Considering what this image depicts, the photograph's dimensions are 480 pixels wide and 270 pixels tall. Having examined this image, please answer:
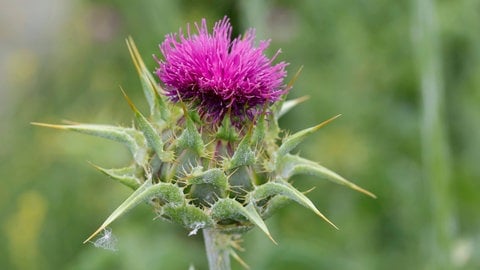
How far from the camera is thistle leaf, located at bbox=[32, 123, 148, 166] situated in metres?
2.53

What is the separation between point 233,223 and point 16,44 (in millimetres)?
6478

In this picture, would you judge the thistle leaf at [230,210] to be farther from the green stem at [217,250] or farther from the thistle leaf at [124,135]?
the thistle leaf at [124,135]

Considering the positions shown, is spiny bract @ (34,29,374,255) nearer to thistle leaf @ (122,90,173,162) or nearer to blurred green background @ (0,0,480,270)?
thistle leaf @ (122,90,173,162)

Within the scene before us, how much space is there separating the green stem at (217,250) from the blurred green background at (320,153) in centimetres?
155

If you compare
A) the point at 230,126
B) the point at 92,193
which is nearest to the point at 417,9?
the point at 230,126

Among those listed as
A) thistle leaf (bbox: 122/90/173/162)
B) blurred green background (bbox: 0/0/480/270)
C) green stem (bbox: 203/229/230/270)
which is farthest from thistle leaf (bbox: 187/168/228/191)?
blurred green background (bbox: 0/0/480/270)

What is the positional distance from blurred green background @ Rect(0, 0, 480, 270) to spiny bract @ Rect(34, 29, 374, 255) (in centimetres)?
A: 155

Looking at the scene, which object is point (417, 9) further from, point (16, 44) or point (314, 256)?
point (16, 44)

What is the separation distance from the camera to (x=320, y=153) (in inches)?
198

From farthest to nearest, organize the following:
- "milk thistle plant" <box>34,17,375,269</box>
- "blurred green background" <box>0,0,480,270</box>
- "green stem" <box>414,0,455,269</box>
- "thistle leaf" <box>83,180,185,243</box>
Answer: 1. "blurred green background" <box>0,0,480,270</box>
2. "green stem" <box>414,0,455,269</box>
3. "milk thistle plant" <box>34,17,375,269</box>
4. "thistle leaf" <box>83,180,185,243</box>

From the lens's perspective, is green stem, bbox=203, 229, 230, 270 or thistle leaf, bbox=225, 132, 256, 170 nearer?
thistle leaf, bbox=225, 132, 256, 170

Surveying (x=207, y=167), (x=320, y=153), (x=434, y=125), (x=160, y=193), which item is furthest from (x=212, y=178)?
(x=320, y=153)

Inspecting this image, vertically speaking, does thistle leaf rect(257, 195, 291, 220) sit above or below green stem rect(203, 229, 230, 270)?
above

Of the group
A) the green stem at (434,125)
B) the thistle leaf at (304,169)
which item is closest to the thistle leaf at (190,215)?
the thistle leaf at (304,169)
